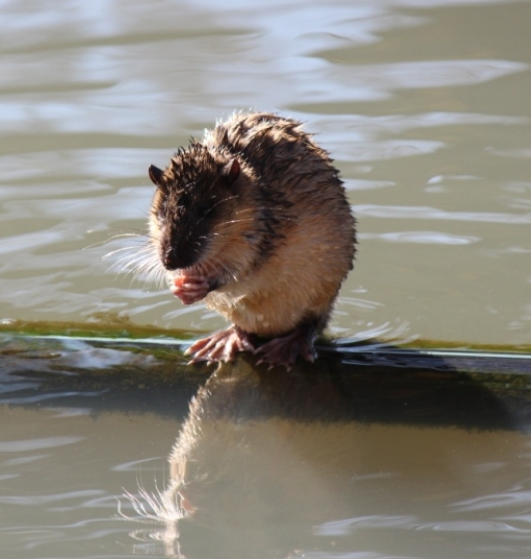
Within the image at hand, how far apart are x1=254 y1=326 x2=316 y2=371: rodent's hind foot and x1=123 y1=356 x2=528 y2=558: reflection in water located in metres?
0.07

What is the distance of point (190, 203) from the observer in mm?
4570

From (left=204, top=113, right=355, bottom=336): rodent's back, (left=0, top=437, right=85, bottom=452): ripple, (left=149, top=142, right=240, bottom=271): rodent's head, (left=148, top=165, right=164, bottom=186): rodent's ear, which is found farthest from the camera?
(left=204, top=113, right=355, bottom=336): rodent's back

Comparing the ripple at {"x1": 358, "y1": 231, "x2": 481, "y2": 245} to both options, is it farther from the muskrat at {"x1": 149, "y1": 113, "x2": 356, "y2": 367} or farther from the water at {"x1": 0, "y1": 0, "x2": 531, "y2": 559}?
the muskrat at {"x1": 149, "y1": 113, "x2": 356, "y2": 367}

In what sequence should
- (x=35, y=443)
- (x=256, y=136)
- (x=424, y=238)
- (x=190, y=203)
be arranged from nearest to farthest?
(x=35, y=443) < (x=190, y=203) < (x=256, y=136) < (x=424, y=238)

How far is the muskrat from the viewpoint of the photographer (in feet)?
15.1

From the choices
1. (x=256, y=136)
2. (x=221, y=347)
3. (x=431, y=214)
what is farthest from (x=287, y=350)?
(x=431, y=214)

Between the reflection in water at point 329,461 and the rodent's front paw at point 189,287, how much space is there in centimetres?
34

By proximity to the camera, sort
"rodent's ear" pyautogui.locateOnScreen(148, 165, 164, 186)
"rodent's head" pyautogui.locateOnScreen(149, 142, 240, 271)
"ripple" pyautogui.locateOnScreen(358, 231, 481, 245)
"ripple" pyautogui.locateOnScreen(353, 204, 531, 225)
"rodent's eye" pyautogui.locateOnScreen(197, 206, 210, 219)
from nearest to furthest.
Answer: "rodent's head" pyautogui.locateOnScreen(149, 142, 240, 271), "rodent's eye" pyautogui.locateOnScreen(197, 206, 210, 219), "rodent's ear" pyautogui.locateOnScreen(148, 165, 164, 186), "ripple" pyautogui.locateOnScreen(358, 231, 481, 245), "ripple" pyautogui.locateOnScreen(353, 204, 531, 225)

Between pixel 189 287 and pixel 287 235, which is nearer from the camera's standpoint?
pixel 189 287

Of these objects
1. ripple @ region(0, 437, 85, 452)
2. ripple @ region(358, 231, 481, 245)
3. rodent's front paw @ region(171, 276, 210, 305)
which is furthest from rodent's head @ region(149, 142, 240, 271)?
ripple @ region(358, 231, 481, 245)

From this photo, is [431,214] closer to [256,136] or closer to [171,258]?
[256,136]

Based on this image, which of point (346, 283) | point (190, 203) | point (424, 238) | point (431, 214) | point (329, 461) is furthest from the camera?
point (431, 214)

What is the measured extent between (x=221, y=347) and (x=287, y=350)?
27cm

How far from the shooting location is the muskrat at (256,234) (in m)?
4.59
